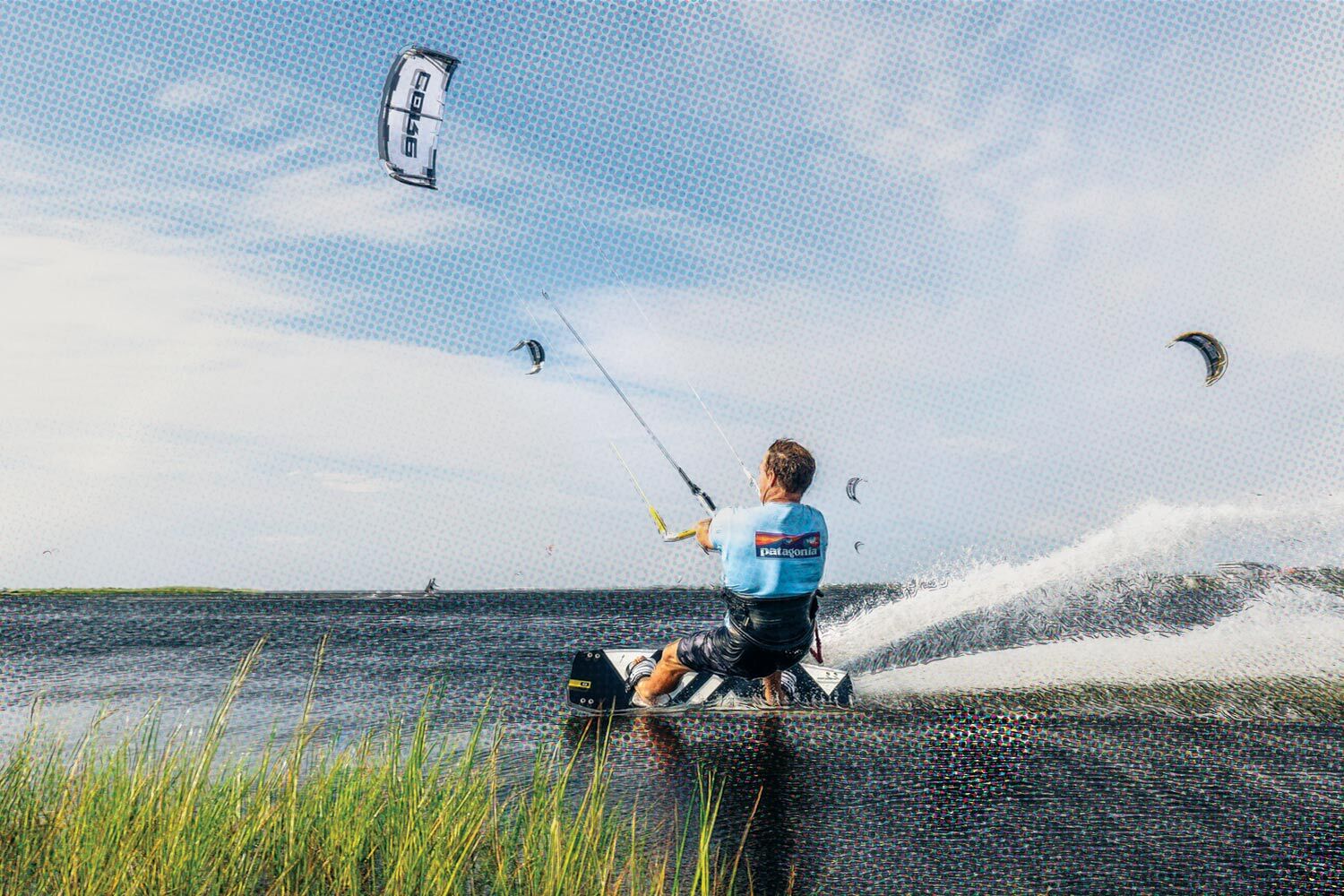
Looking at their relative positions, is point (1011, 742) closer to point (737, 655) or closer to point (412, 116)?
point (737, 655)

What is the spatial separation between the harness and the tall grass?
1934 millimetres

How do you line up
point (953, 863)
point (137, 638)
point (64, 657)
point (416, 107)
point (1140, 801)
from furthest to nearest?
1. point (137, 638)
2. point (64, 657)
3. point (416, 107)
4. point (1140, 801)
5. point (953, 863)

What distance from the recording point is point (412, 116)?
11398mm

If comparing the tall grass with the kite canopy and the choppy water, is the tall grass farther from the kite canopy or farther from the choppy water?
the kite canopy

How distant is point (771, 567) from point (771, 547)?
0.17 meters

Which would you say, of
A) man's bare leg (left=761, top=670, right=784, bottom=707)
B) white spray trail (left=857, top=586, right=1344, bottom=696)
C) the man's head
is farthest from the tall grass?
white spray trail (left=857, top=586, right=1344, bottom=696)

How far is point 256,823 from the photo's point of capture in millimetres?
4387

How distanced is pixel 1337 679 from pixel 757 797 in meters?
12.0

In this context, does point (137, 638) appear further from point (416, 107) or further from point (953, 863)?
point (953, 863)

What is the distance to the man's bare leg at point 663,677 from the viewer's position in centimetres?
872

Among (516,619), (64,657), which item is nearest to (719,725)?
(64,657)

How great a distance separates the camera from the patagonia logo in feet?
21.5

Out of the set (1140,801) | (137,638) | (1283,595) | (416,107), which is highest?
(416,107)

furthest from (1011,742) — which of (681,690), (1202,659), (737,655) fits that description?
(1202,659)
